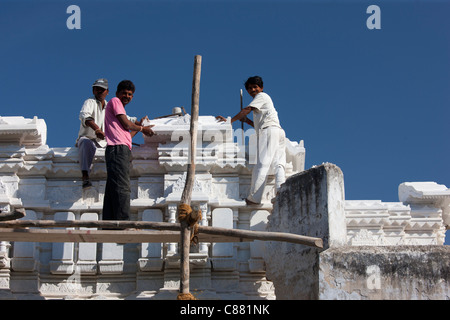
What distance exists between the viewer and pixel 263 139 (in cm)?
1267

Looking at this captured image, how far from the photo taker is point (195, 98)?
10.6m

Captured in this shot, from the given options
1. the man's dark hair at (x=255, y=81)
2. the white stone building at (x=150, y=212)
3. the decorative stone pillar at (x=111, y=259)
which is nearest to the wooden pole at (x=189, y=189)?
the white stone building at (x=150, y=212)

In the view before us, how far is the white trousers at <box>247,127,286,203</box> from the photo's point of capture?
12.4 metres

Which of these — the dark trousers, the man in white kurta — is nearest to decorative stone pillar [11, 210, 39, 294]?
the dark trousers

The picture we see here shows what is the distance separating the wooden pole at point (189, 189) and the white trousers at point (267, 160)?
2.21 m

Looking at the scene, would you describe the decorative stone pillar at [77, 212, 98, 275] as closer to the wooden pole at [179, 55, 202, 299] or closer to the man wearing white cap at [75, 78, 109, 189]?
the man wearing white cap at [75, 78, 109, 189]

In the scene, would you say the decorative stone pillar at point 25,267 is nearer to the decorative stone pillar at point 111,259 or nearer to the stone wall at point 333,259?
the decorative stone pillar at point 111,259

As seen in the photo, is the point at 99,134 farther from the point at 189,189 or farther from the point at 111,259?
the point at 189,189

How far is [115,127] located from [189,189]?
7.92 ft

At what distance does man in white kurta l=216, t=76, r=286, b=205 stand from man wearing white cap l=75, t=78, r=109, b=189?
1.92 m

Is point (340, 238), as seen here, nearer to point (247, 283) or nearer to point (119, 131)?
point (247, 283)

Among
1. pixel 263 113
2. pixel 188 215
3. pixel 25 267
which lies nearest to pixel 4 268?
pixel 25 267

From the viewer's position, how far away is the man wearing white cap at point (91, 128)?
1261cm
